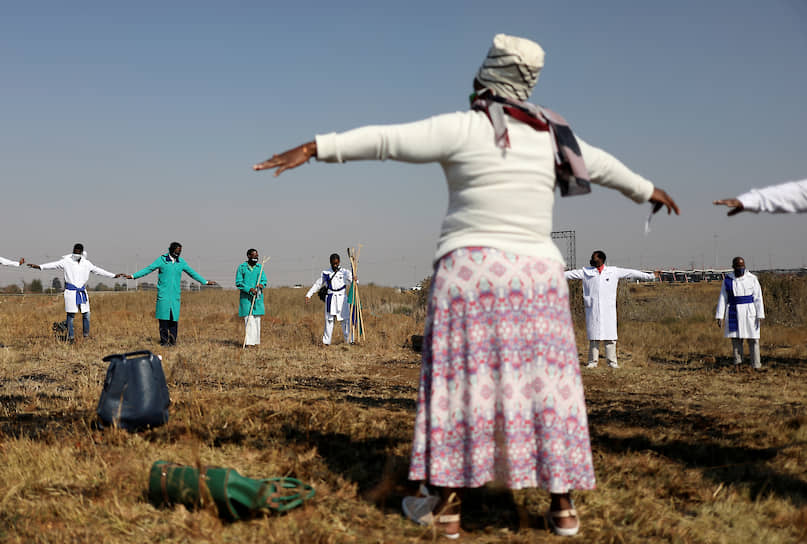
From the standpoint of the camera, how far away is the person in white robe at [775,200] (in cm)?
326

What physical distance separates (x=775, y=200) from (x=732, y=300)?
878cm

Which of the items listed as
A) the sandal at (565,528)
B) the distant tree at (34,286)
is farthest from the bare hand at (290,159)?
the distant tree at (34,286)

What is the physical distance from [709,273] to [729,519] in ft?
191

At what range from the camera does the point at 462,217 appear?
112 inches

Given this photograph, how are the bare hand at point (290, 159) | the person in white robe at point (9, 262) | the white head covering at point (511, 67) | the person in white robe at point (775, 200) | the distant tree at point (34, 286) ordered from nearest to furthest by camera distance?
1. the bare hand at point (290, 159)
2. the white head covering at point (511, 67)
3. the person in white robe at point (775, 200)
4. the person in white robe at point (9, 262)
5. the distant tree at point (34, 286)

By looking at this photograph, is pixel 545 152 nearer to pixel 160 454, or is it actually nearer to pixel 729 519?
pixel 729 519

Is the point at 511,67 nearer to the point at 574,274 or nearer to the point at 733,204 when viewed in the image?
the point at 733,204

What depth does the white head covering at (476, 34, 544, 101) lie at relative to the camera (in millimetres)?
2834

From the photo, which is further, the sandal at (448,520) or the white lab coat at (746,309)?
the white lab coat at (746,309)

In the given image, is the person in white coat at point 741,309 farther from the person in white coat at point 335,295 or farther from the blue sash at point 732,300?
the person in white coat at point 335,295

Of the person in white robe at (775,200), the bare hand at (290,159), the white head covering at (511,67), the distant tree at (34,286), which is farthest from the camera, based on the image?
the distant tree at (34,286)

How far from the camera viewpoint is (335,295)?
43.1ft

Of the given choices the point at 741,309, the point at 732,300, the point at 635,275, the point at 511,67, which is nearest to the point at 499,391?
the point at 511,67

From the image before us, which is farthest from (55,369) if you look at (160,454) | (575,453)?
(575,453)
